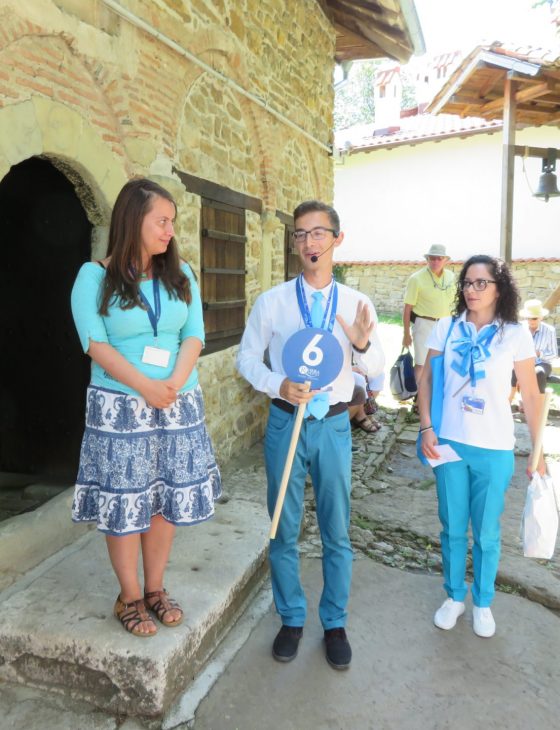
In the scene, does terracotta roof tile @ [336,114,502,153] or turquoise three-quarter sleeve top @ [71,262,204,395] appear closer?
turquoise three-quarter sleeve top @ [71,262,204,395]

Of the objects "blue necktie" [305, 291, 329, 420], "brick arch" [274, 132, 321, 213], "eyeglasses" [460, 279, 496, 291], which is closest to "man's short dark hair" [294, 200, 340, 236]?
"blue necktie" [305, 291, 329, 420]

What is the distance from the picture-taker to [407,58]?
303 inches

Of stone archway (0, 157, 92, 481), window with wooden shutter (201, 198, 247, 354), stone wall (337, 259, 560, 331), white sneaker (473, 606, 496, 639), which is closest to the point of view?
white sneaker (473, 606, 496, 639)

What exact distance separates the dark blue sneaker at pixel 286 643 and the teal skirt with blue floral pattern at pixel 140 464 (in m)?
0.75

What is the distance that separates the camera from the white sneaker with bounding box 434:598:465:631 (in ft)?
9.86

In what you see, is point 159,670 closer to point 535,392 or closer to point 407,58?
point 535,392

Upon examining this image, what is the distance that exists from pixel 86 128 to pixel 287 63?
3.79 m

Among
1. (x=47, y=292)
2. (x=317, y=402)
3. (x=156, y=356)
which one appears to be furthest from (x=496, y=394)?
(x=47, y=292)

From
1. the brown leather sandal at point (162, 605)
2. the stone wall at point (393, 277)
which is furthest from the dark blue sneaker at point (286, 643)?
the stone wall at point (393, 277)

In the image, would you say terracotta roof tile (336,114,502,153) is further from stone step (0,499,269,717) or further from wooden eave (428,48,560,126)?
stone step (0,499,269,717)

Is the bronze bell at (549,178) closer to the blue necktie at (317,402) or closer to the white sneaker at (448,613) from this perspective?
the white sneaker at (448,613)

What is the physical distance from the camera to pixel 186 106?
430 cm

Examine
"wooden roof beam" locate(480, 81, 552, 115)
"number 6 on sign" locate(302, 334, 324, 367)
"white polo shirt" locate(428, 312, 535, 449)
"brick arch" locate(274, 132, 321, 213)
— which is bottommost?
"white polo shirt" locate(428, 312, 535, 449)

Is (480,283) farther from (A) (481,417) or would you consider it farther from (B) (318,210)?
(B) (318,210)
